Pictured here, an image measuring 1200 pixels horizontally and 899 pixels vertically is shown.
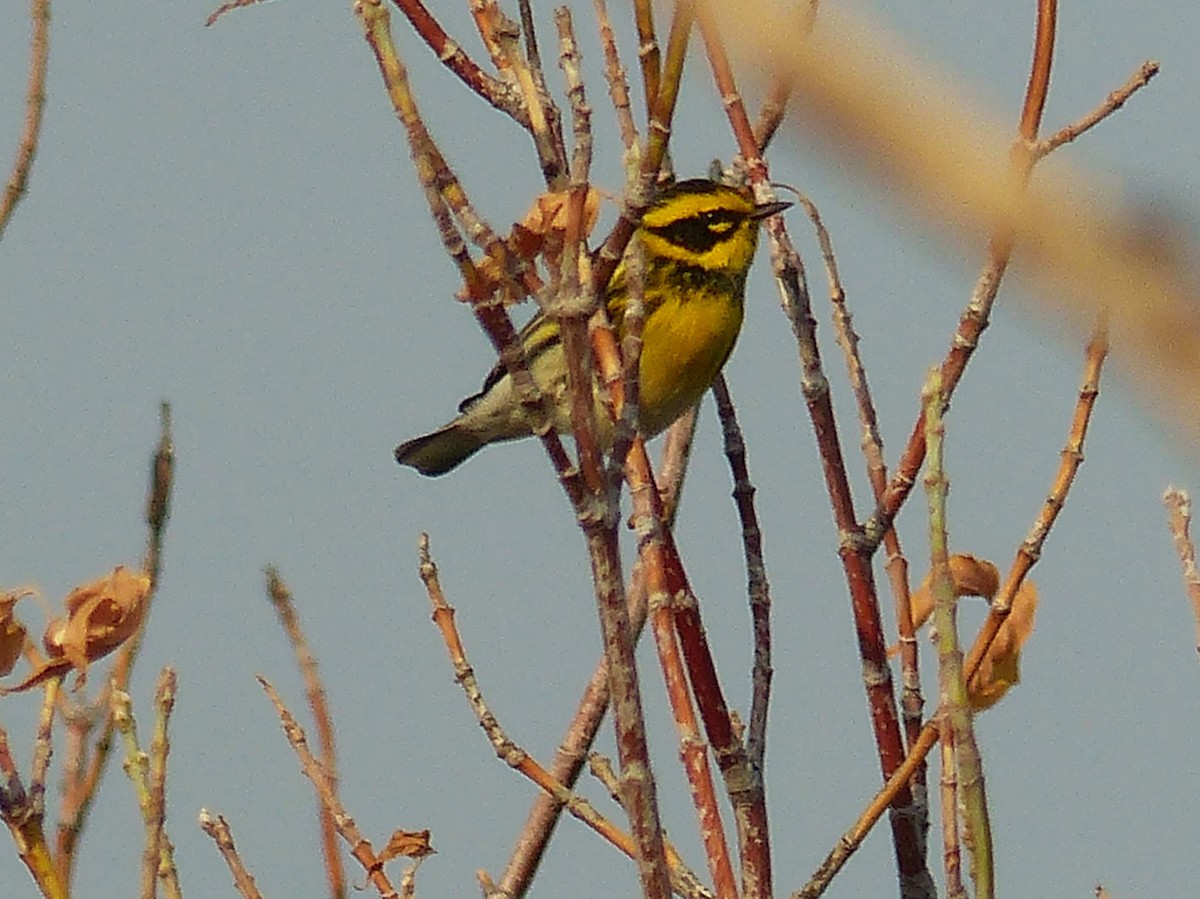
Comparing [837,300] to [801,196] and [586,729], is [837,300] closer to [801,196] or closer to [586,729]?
[801,196]

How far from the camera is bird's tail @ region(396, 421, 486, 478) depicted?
497cm

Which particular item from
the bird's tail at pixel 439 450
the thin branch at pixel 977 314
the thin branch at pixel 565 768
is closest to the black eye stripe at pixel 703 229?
the bird's tail at pixel 439 450

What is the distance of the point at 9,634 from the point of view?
5.26 feet

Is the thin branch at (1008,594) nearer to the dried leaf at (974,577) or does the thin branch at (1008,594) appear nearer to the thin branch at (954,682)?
the dried leaf at (974,577)

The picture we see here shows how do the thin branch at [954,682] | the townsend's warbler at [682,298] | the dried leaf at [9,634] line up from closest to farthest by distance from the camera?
the thin branch at [954,682] < the dried leaf at [9,634] < the townsend's warbler at [682,298]

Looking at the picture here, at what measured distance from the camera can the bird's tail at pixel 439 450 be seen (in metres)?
4.97

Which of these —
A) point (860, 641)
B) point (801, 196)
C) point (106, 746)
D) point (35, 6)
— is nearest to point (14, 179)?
point (35, 6)

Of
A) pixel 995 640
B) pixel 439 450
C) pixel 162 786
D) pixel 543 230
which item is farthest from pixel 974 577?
pixel 439 450

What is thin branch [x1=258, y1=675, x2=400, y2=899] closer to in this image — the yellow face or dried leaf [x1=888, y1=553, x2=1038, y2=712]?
dried leaf [x1=888, y1=553, x2=1038, y2=712]

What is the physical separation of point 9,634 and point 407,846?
0.49m

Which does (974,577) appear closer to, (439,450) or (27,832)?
(27,832)

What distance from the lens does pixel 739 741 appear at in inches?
71.2

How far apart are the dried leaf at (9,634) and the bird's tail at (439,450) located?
3.31 meters

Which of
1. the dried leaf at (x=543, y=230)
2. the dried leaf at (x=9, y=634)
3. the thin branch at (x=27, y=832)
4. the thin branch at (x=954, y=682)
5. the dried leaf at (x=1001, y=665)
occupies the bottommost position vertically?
the thin branch at (x=27, y=832)
